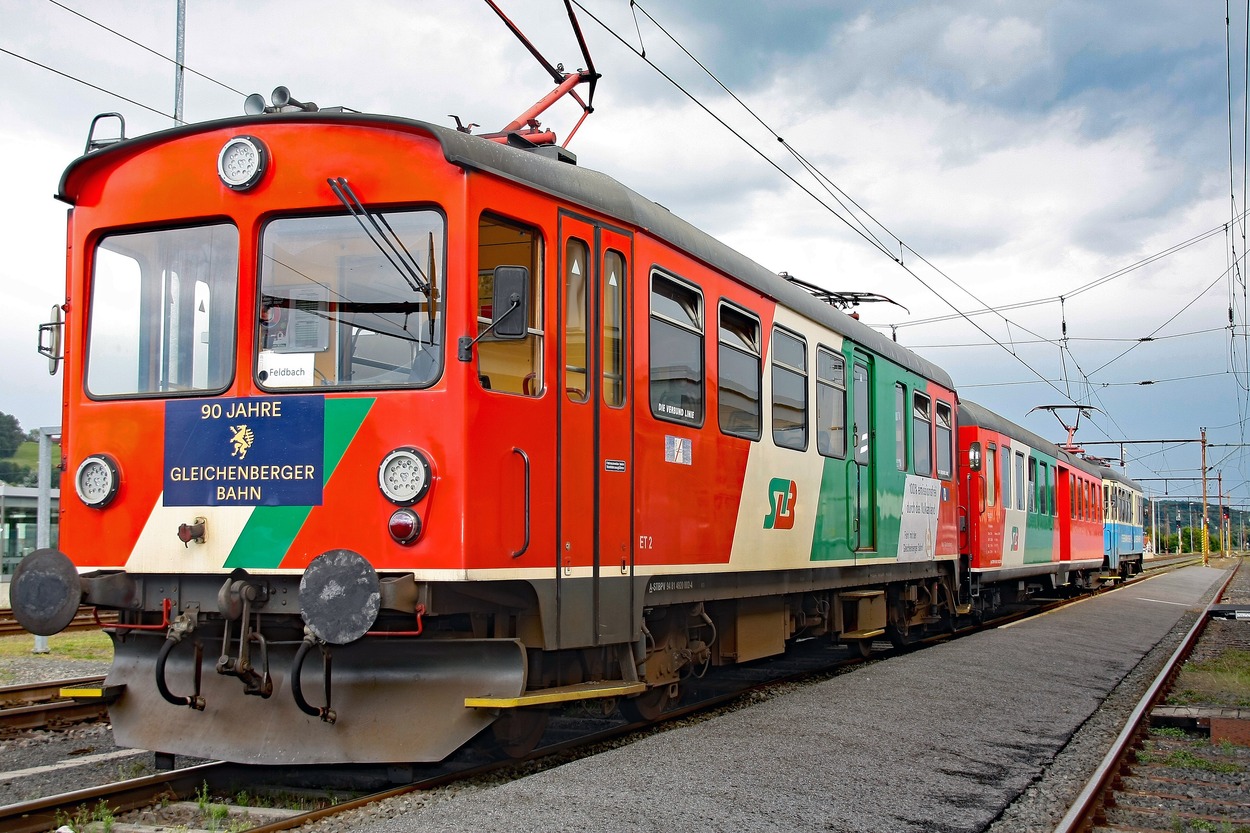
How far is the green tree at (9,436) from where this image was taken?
1375 inches

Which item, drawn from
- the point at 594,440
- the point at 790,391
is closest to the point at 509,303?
the point at 594,440

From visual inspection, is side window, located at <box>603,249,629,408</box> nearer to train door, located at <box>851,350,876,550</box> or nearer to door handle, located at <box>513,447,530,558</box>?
door handle, located at <box>513,447,530,558</box>

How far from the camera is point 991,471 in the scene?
56.0 ft

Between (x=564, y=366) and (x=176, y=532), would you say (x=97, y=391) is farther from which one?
(x=564, y=366)

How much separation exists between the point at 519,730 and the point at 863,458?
566cm

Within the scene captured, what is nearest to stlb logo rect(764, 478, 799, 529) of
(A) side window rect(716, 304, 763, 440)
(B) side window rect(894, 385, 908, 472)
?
(A) side window rect(716, 304, 763, 440)

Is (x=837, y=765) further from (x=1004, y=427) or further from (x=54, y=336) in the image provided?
(x=1004, y=427)

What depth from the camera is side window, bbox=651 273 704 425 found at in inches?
282

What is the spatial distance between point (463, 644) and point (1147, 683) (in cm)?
819

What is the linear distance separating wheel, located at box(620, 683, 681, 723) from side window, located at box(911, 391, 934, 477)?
5.66 meters

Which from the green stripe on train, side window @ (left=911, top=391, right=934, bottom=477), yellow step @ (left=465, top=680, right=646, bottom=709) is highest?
side window @ (left=911, top=391, right=934, bottom=477)

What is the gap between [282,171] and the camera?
603 centimetres

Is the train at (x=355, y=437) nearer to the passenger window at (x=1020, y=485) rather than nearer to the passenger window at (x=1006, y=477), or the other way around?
the passenger window at (x=1006, y=477)

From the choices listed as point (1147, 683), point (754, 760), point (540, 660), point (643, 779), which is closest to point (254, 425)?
point (540, 660)
